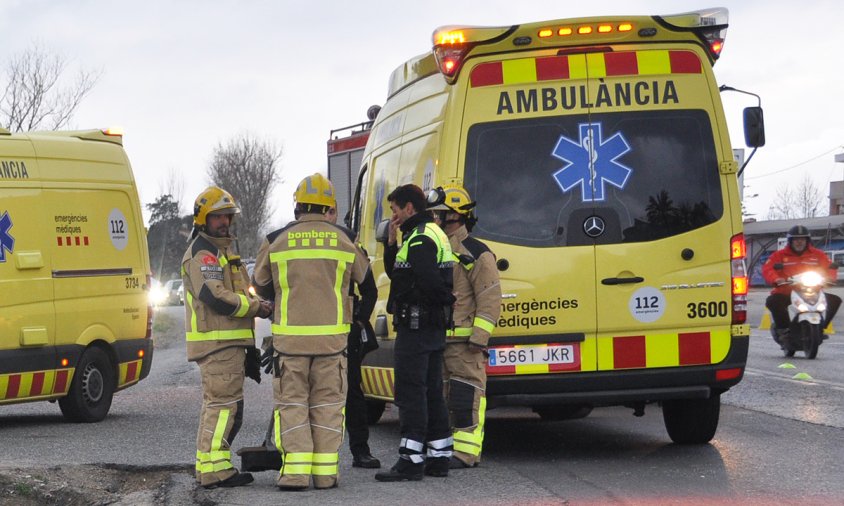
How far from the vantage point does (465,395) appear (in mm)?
7152

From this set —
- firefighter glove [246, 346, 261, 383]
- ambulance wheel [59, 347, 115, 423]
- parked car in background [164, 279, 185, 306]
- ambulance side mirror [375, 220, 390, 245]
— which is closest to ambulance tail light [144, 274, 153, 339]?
ambulance wheel [59, 347, 115, 423]

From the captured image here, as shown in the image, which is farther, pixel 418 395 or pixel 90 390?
pixel 90 390

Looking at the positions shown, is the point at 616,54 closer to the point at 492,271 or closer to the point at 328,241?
the point at 492,271

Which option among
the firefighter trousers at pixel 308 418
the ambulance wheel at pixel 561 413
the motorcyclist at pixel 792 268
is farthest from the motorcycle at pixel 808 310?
the firefighter trousers at pixel 308 418

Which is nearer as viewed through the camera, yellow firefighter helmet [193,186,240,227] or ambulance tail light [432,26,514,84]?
yellow firefighter helmet [193,186,240,227]

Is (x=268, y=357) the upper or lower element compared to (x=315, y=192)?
lower

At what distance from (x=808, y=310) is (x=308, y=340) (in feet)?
32.1

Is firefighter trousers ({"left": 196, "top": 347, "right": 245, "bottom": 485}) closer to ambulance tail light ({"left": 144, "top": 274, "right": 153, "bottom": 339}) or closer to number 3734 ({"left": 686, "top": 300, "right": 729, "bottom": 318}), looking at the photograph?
number 3734 ({"left": 686, "top": 300, "right": 729, "bottom": 318})

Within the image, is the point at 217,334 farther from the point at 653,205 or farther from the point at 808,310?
the point at 808,310

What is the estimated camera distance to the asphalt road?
6367mm

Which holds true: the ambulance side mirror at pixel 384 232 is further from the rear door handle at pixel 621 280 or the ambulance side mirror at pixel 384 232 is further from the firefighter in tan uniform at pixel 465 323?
the rear door handle at pixel 621 280

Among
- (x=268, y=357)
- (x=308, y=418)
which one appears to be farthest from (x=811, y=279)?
(x=308, y=418)

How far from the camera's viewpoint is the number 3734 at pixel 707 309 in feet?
23.9

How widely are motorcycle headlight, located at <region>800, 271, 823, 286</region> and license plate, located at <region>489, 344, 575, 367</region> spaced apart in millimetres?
8653
